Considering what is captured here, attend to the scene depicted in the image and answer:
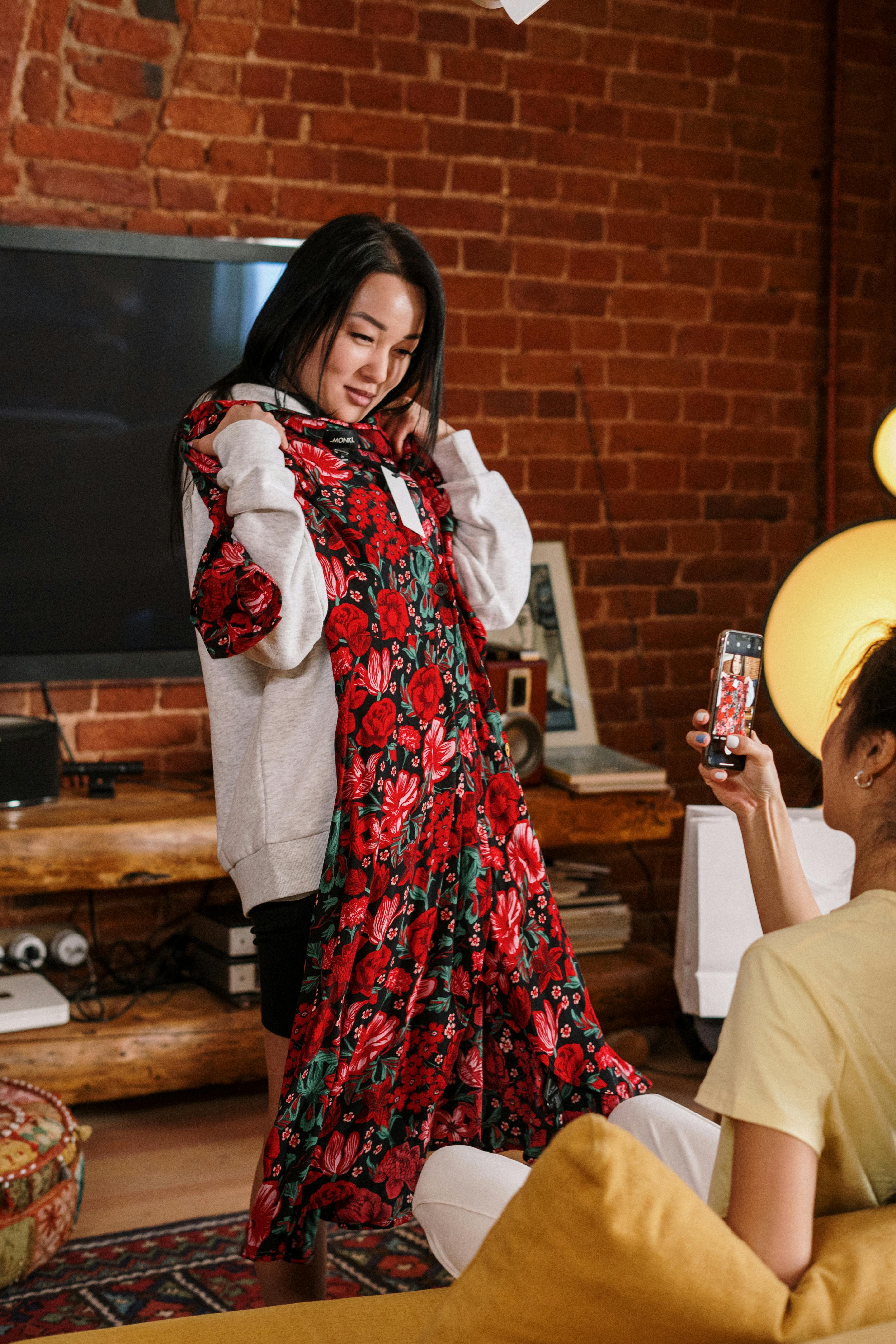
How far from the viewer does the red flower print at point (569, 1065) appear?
154 centimetres

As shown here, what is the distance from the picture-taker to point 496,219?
3240mm

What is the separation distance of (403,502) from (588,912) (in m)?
1.73

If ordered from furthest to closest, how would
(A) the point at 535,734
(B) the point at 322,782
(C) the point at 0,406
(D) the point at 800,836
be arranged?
1. (A) the point at 535,734
2. (C) the point at 0,406
3. (D) the point at 800,836
4. (B) the point at 322,782

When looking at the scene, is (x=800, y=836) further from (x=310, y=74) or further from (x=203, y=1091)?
(x=310, y=74)

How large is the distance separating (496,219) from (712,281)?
640 mm

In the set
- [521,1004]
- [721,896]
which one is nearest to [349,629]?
[521,1004]

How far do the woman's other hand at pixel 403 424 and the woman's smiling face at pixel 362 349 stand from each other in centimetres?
9

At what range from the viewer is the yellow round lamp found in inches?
78.5

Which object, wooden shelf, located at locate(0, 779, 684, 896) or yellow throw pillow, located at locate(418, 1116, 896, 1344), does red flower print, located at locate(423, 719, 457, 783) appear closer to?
yellow throw pillow, located at locate(418, 1116, 896, 1344)

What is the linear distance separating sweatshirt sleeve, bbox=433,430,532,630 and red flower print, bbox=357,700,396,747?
27cm

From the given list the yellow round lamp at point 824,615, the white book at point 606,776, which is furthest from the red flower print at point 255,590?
the white book at point 606,776

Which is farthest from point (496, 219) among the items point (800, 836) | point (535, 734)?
point (800, 836)

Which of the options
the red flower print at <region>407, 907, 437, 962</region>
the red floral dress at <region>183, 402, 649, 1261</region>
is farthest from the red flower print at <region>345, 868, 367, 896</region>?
the red flower print at <region>407, 907, 437, 962</region>

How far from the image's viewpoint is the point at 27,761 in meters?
2.60
